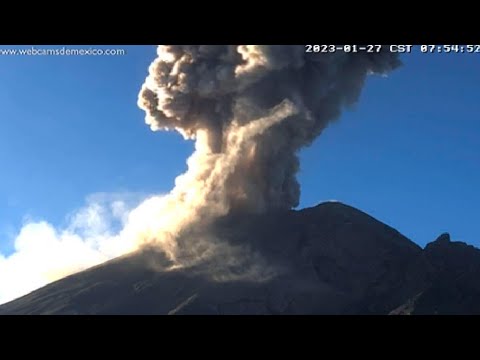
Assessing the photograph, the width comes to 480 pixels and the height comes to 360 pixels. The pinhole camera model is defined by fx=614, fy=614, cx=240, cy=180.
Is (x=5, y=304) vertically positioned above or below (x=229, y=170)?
below

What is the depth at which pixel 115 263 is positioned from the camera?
102 m

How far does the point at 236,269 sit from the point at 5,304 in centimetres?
3666

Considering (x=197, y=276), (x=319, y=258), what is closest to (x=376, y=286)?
(x=319, y=258)

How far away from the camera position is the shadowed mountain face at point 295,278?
283 feet

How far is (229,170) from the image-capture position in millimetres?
93312

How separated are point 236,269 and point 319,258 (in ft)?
49.4

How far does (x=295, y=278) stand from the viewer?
94938mm

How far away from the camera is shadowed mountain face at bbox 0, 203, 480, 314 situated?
8631 centimetres

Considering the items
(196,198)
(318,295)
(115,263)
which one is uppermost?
(196,198)
